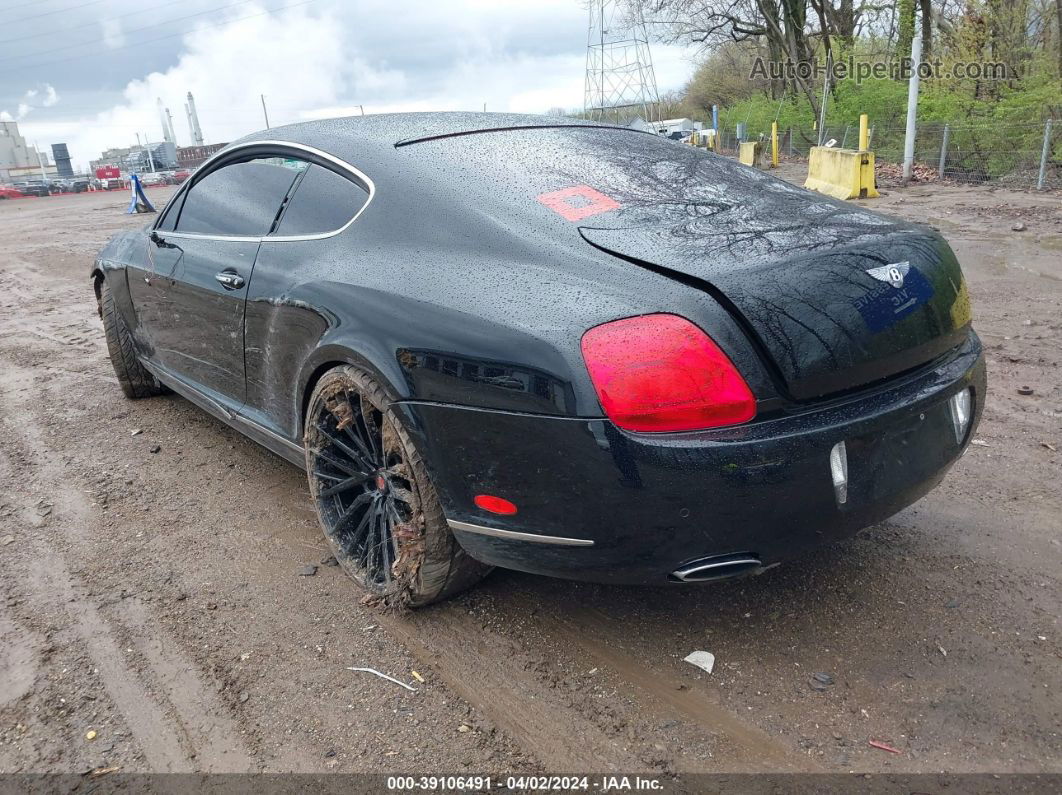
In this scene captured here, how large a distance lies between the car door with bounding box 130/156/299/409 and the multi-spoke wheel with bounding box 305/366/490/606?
714 millimetres

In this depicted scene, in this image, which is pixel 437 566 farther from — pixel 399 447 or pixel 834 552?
pixel 834 552

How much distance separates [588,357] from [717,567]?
0.64 meters

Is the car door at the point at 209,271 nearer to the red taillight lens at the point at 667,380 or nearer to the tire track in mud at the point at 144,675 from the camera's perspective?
the tire track in mud at the point at 144,675

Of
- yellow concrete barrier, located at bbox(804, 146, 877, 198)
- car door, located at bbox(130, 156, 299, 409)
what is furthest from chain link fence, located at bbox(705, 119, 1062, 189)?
car door, located at bbox(130, 156, 299, 409)

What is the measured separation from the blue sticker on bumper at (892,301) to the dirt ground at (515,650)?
0.98 meters

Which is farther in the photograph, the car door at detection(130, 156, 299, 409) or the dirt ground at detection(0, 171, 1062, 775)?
the car door at detection(130, 156, 299, 409)

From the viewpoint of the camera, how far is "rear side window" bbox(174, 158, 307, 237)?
3.31 m

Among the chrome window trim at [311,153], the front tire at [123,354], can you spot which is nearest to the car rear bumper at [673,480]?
the chrome window trim at [311,153]

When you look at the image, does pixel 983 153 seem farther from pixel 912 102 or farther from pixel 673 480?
pixel 673 480

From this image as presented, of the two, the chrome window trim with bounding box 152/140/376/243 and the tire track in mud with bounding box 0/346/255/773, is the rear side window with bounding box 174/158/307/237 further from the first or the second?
the tire track in mud with bounding box 0/346/255/773

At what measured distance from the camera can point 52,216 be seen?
22141 mm

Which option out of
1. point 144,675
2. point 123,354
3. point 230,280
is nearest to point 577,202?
point 230,280

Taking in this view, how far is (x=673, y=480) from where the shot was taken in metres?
2.05

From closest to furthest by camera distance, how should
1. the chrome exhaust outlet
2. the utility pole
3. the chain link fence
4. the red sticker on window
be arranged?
the chrome exhaust outlet
the red sticker on window
the chain link fence
the utility pole
